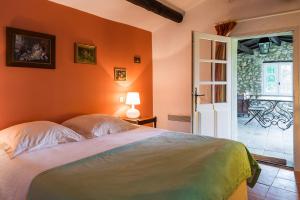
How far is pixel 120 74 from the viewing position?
3650mm

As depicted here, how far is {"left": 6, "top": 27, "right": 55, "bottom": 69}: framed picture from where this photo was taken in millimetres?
2374

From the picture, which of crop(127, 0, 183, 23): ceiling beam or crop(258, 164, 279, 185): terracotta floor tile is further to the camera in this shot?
crop(127, 0, 183, 23): ceiling beam

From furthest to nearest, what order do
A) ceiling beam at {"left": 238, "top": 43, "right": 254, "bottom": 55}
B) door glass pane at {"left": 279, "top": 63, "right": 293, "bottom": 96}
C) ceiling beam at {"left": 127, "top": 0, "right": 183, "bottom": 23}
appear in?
door glass pane at {"left": 279, "top": 63, "right": 293, "bottom": 96} < ceiling beam at {"left": 238, "top": 43, "right": 254, "bottom": 55} < ceiling beam at {"left": 127, "top": 0, "right": 183, "bottom": 23}

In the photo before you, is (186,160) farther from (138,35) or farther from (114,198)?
(138,35)

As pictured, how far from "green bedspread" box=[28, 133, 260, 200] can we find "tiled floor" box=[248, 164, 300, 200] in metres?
0.61

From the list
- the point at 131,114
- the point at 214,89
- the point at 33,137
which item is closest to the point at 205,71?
the point at 214,89

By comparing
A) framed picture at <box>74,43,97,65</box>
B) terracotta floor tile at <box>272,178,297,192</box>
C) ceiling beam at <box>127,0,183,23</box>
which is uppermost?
ceiling beam at <box>127,0,183,23</box>

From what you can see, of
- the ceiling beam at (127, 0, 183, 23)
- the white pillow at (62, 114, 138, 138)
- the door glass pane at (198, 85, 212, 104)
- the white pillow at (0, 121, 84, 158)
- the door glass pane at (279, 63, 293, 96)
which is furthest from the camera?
the door glass pane at (279, 63, 293, 96)

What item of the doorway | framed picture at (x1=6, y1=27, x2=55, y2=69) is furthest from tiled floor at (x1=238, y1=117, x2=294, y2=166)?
framed picture at (x1=6, y1=27, x2=55, y2=69)

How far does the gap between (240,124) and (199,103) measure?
349 cm

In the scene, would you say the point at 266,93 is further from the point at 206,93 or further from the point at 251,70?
the point at 206,93

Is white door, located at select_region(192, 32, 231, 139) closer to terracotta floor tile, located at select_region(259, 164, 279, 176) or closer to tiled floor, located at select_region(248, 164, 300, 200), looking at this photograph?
terracotta floor tile, located at select_region(259, 164, 279, 176)

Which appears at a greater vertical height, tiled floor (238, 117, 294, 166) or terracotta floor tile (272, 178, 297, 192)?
tiled floor (238, 117, 294, 166)

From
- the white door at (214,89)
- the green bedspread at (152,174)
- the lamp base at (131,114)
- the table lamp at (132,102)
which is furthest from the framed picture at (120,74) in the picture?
the green bedspread at (152,174)
